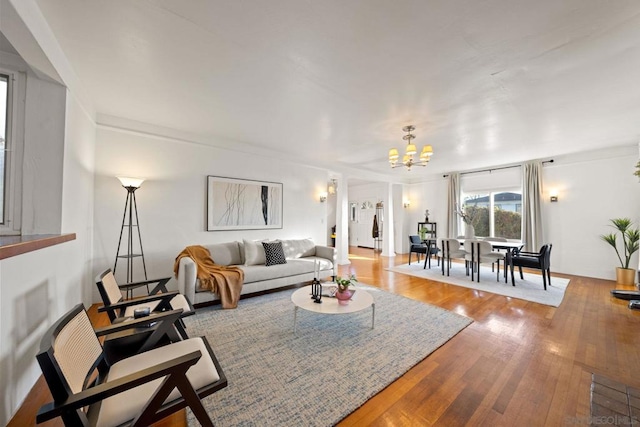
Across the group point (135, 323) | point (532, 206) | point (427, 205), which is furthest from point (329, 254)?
point (532, 206)

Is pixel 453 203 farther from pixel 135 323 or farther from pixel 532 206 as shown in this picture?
pixel 135 323

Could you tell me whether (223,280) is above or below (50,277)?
below

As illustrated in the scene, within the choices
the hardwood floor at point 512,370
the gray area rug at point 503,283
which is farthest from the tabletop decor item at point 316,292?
the gray area rug at point 503,283

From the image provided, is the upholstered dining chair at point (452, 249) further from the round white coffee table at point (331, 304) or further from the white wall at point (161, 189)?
the white wall at point (161, 189)

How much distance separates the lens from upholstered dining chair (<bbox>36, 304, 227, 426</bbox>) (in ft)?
2.98

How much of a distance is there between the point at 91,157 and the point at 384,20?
386cm

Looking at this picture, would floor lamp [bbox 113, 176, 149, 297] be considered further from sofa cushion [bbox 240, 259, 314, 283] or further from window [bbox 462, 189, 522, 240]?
window [bbox 462, 189, 522, 240]

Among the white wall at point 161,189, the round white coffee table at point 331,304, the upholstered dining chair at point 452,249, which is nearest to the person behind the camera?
the round white coffee table at point 331,304

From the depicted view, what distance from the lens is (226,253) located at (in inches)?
160

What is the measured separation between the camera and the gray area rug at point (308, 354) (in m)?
1.62

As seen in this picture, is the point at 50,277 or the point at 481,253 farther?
the point at 481,253

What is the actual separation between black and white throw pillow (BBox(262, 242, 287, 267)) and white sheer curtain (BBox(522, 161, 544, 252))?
19.1 feet

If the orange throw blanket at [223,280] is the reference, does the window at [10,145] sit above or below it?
above

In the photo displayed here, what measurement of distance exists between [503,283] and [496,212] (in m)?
2.84
